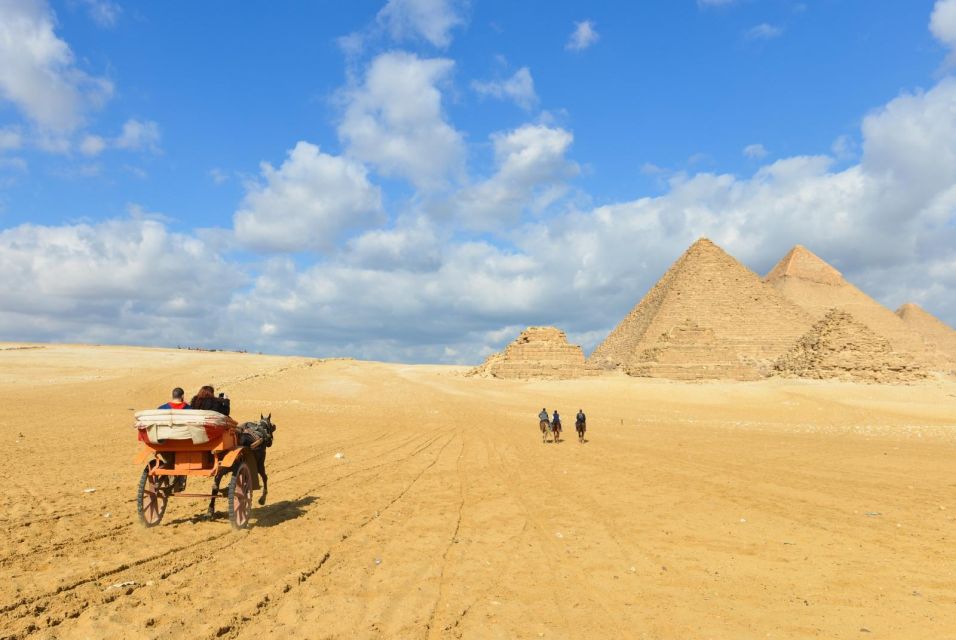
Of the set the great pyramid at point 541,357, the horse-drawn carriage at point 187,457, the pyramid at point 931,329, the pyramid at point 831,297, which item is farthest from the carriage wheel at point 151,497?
the pyramid at point 931,329

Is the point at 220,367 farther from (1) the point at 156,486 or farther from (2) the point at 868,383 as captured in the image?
(2) the point at 868,383

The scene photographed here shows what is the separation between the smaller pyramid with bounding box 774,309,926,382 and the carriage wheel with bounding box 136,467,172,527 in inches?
2293

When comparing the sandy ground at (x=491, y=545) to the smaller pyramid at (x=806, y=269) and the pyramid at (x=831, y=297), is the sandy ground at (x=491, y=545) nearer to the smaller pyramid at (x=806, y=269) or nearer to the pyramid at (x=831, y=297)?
the pyramid at (x=831, y=297)

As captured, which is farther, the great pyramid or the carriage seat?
the great pyramid

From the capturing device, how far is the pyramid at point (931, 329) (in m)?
134

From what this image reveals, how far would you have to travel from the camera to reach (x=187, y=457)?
759 centimetres

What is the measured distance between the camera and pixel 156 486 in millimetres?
7590

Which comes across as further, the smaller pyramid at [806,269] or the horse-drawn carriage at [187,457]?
the smaller pyramid at [806,269]

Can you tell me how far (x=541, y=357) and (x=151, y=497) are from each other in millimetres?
62434

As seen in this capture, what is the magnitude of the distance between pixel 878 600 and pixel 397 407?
30.4 meters

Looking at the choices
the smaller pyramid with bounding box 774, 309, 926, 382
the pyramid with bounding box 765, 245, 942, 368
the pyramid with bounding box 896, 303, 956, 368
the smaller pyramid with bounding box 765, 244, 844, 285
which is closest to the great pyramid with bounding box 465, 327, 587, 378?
the smaller pyramid with bounding box 774, 309, 926, 382

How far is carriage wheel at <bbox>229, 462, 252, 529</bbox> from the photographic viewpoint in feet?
23.8

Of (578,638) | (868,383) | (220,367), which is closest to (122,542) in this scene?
(578,638)

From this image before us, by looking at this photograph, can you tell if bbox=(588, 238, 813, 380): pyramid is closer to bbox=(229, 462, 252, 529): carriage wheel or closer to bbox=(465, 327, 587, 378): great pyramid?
bbox=(465, 327, 587, 378): great pyramid
